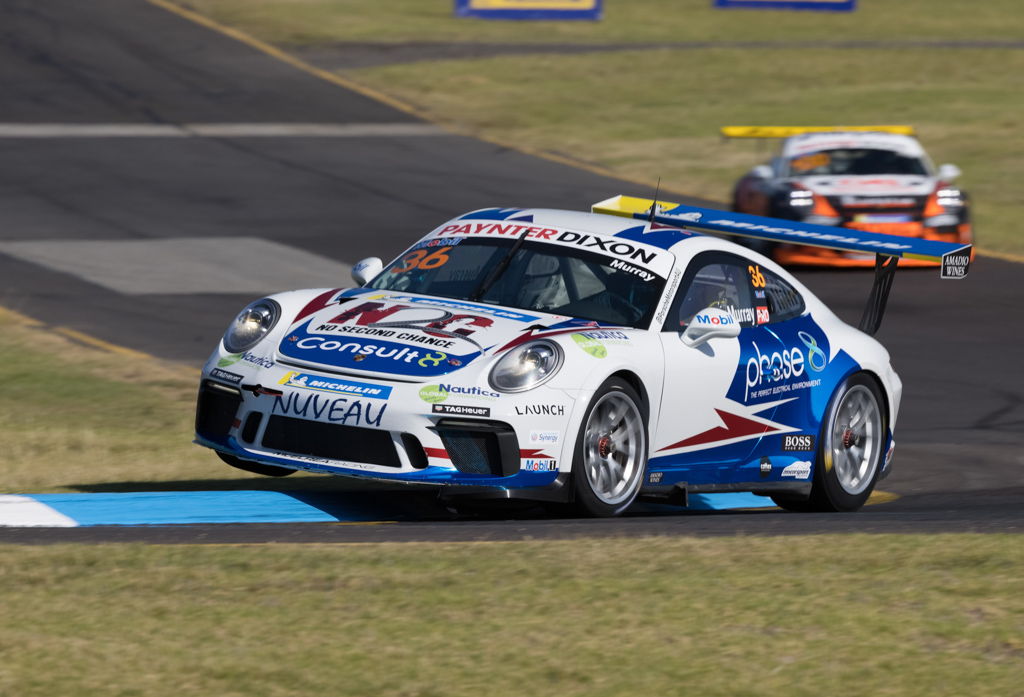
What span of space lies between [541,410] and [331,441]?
93 centimetres

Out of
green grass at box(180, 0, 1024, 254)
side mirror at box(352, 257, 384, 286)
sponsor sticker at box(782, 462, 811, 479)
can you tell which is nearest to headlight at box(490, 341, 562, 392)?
side mirror at box(352, 257, 384, 286)

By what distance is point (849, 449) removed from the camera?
9.66m

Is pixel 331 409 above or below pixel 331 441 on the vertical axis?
above

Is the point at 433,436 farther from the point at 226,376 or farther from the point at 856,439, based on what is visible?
the point at 856,439

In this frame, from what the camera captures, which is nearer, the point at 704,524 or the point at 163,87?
the point at 704,524

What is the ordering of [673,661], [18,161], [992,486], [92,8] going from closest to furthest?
1. [673,661]
2. [992,486]
3. [18,161]
4. [92,8]

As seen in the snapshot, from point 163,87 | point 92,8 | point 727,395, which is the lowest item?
point 727,395

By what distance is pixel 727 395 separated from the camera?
8.84 meters

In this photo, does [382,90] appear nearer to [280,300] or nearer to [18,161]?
[18,161]

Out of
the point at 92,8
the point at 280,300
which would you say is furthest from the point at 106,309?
the point at 92,8

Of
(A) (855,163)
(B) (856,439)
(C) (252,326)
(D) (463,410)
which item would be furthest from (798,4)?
→ (D) (463,410)

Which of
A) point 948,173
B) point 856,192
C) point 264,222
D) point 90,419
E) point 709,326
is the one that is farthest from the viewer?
point 264,222

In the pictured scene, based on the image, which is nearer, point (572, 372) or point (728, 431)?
point (572, 372)

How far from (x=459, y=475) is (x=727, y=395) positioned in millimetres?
1672
